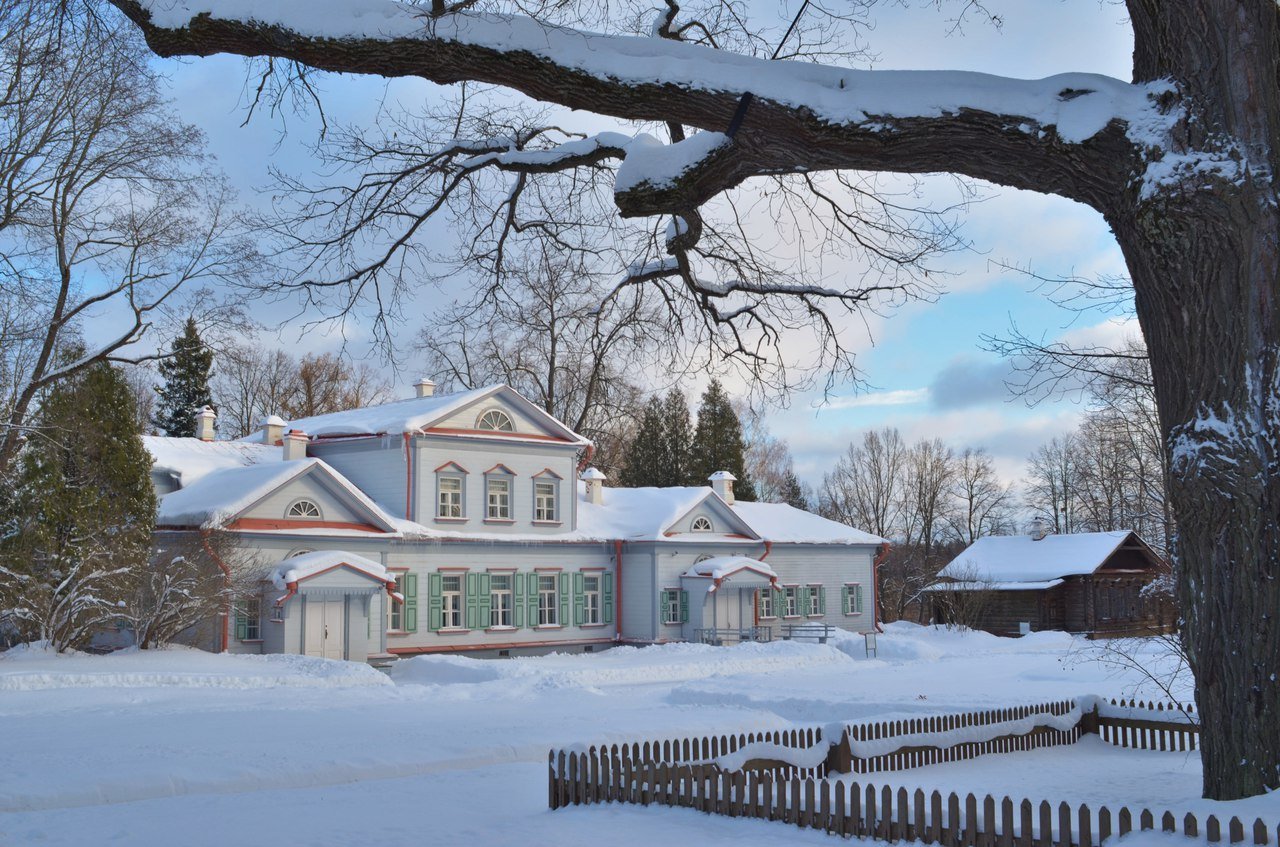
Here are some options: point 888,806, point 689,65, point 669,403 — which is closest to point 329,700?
point 888,806

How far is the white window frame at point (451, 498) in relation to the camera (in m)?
34.2

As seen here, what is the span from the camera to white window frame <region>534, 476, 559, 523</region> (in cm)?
3688

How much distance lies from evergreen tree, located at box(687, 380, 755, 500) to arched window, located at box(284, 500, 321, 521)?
32.7 metres

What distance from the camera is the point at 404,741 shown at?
15.2 metres

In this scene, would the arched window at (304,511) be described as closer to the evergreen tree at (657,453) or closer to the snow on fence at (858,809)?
the snow on fence at (858,809)

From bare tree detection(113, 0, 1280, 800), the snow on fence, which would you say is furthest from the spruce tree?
bare tree detection(113, 0, 1280, 800)

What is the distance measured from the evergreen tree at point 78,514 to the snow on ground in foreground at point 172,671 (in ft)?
3.30

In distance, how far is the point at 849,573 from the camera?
43.2 m

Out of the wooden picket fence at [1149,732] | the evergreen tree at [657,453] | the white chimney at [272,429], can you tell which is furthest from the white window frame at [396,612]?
the evergreen tree at [657,453]

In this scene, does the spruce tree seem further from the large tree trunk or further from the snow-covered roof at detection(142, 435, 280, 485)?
the large tree trunk

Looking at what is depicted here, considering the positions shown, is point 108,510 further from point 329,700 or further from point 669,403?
point 669,403

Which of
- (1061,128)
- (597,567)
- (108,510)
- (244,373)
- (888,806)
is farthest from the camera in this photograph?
(244,373)

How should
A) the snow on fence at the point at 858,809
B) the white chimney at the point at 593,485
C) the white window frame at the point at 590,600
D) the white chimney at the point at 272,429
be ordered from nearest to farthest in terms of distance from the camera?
the snow on fence at the point at 858,809 < the white window frame at the point at 590,600 < the white chimney at the point at 272,429 < the white chimney at the point at 593,485

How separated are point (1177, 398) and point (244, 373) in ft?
170
